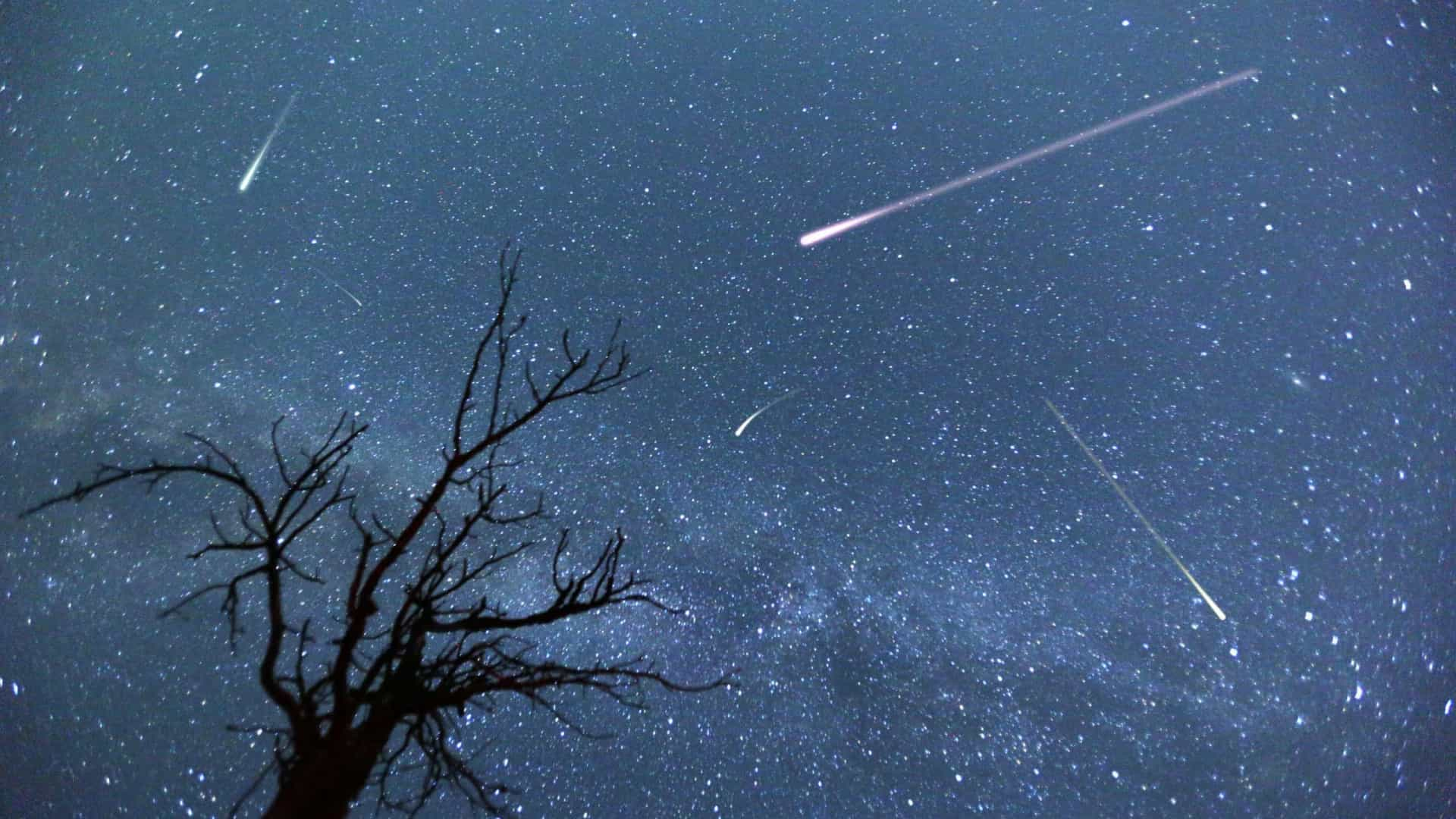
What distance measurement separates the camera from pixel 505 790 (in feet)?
8.57

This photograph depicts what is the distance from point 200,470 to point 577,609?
1234 mm

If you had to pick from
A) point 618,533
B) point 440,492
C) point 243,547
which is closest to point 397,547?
point 440,492

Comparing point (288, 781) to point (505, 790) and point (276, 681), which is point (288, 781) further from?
point (505, 790)

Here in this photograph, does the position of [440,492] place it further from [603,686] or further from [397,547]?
[603,686]

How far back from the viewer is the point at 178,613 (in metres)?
2.66

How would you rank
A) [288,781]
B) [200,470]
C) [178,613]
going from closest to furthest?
1. [288,781]
2. [200,470]
3. [178,613]

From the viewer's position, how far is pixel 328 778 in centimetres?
211

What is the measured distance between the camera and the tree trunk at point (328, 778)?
208 centimetres

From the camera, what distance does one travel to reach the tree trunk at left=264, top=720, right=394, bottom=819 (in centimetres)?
208

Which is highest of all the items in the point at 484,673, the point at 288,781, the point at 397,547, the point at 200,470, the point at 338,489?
the point at 200,470

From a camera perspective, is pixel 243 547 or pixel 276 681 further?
pixel 243 547

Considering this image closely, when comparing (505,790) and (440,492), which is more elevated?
(440,492)

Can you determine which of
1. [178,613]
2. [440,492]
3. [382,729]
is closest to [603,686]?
[382,729]

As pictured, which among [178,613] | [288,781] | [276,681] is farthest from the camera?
[178,613]
